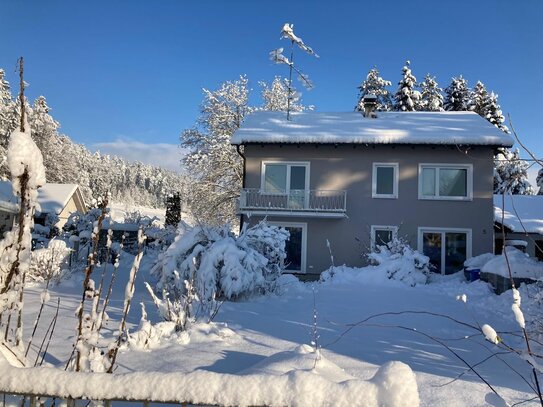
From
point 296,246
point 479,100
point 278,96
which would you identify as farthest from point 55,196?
point 479,100

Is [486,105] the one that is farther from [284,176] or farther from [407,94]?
[284,176]

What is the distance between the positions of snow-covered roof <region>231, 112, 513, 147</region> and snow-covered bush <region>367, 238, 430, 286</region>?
4.02 metres

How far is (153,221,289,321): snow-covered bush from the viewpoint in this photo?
306 inches

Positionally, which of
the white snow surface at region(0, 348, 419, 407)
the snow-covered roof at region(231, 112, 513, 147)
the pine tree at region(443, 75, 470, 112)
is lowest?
the white snow surface at region(0, 348, 419, 407)

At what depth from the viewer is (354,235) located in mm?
15766

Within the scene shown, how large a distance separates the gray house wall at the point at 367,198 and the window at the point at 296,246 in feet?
0.56

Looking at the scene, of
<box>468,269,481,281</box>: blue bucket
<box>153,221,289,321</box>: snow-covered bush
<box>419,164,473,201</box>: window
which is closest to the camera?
<box>153,221,289,321</box>: snow-covered bush

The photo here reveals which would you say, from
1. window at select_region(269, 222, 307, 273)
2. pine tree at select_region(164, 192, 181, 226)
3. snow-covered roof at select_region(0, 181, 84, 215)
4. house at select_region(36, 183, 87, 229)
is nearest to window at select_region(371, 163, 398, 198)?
window at select_region(269, 222, 307, 273)

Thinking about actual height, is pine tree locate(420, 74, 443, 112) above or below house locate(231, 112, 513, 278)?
above

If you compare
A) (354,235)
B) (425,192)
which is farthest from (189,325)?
(425,192)

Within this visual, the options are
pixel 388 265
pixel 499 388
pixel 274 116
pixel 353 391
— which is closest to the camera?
pixel 353 391

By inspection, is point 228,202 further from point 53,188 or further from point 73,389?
point 73,389

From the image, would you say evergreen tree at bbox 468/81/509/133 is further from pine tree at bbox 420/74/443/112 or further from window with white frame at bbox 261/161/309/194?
window with white frame at bbox 261/161/309/194

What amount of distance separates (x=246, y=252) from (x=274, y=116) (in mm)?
11843
